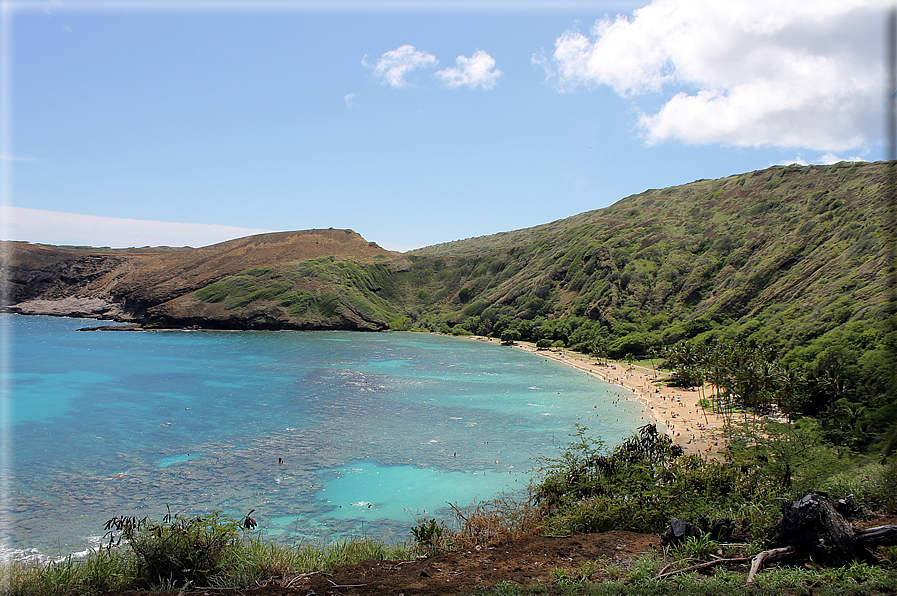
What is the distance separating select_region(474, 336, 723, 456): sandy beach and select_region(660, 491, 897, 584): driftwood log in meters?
12.4

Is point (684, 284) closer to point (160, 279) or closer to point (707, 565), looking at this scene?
point (707, 565)

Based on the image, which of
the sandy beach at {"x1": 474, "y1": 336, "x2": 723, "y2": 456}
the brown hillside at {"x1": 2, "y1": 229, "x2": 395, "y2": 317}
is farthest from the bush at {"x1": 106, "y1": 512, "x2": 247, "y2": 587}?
the brown hillside at {"x1": 2, "y1": 229, "x2": 395, "y2": 317}

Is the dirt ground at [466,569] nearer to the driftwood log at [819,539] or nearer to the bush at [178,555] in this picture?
the bush at [178,555]

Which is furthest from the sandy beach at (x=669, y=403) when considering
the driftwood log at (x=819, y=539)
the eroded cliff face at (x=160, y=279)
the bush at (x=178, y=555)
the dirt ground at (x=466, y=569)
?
the eroded cliff face at (x=160, y=279)

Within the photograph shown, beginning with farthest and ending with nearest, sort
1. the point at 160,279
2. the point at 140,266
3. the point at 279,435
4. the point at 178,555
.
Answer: the point at 140,266, the point at 160,279, the point at 279,435, the point at 178,555

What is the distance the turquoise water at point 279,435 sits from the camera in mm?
26000

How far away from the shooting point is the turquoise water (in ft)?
A: 85.3

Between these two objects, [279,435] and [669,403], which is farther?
[669,403]

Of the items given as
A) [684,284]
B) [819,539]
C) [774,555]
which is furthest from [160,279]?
[819,539]

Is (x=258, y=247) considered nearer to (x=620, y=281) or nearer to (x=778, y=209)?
(x=620, y=281)

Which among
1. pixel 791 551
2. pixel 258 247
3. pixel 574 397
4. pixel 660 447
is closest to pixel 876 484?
pixel 791 551

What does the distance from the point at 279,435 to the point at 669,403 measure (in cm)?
3852

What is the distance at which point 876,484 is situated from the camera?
1228 centimetres

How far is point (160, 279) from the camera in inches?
5807
